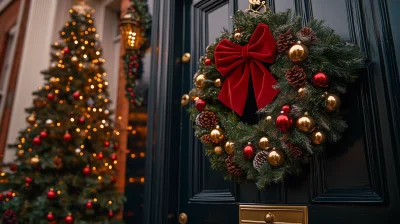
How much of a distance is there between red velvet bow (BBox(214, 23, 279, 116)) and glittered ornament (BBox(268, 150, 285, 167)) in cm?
28

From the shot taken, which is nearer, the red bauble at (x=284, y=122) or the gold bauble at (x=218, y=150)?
the red bauble at (x=284, y=122)

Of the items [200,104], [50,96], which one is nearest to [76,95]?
[50,96]

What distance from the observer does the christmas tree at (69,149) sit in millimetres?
3059

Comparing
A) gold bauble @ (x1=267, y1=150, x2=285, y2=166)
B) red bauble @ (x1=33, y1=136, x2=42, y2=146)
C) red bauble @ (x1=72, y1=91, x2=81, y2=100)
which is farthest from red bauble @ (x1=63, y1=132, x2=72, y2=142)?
gold bauble @ (x1=267, y1=150, x2=285, y2=166)

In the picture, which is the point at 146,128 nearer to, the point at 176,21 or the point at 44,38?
the point at 176,21

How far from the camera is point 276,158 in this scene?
4.42 feet

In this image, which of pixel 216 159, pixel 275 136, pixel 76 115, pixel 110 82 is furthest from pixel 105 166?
pixel 275 136

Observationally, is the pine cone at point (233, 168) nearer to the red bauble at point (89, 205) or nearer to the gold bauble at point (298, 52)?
the gold bauble at point (298, 52)

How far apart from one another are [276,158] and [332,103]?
0.30 m

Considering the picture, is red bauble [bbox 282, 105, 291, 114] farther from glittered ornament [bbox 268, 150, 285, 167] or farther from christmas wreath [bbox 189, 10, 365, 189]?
glittered ornament [bbox 268, 150, 285, 167]

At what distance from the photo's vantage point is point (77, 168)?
3.35 m

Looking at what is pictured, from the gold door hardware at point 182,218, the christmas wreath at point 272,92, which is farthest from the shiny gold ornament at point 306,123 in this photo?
the gold door hardware at point 182,218

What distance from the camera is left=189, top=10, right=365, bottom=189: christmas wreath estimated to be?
4.28 ft

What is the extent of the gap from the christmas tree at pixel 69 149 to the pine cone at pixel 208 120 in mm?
1354
